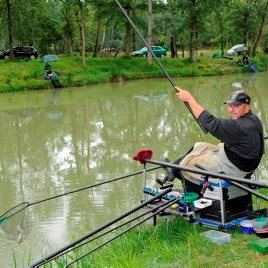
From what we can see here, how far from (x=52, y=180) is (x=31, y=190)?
632mm

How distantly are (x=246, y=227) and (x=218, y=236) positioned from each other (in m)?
0.30

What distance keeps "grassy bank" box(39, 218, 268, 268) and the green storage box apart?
0.13 ft

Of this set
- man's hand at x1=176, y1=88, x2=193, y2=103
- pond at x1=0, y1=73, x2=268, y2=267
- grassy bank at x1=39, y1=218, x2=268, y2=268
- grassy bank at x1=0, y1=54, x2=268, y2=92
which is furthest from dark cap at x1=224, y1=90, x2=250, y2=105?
grassy bank at x1=0, y1=54, x2=268, y2=92

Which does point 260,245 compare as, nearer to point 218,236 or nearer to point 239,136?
point 218,236

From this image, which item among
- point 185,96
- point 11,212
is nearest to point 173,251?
point 185,96

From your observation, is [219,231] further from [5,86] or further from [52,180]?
[5,86]

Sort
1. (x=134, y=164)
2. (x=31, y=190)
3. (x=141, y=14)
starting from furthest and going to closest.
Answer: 1. (x=141, y=14)
2. (x=134, y=164)
3. (x=31, y=190)

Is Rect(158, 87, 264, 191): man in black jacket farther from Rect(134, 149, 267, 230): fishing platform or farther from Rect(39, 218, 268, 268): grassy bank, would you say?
Rect(39, 218, 268, 268): grassy bank

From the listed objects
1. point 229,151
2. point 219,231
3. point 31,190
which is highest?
point 229,151

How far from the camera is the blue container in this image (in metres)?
4.62

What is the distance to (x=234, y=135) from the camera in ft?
15.0

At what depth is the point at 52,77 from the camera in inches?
1057

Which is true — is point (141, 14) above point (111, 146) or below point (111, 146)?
above

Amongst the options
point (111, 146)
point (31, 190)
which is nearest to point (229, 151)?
point (31, 190)
